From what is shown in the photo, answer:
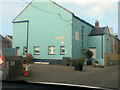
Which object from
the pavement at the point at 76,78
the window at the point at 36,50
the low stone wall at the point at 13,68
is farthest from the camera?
the window at the point at 36,50

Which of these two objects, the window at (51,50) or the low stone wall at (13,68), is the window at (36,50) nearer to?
the window at (51,50)

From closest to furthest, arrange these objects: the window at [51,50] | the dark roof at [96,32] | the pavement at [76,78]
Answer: the pavement at [76,78], the window at [51,50], the dark roof at [96,32]

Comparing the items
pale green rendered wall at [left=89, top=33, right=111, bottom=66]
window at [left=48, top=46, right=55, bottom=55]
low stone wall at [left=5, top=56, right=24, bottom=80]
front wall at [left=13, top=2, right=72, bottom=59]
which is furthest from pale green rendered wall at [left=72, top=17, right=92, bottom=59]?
low stone wall at [left=5, top=56, right=24, bottom=80]

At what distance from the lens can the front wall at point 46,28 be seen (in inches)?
749

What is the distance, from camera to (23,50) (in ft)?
73.3

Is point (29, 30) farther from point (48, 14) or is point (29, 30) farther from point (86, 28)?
point (86, 28)

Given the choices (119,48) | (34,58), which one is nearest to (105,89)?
(34,58)

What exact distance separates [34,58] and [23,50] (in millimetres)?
2649

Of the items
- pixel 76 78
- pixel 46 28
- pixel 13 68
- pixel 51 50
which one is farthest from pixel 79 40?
pixel 13 68

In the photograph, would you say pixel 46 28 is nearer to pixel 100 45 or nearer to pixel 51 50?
pixel 51 50

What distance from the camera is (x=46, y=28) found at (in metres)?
20.6


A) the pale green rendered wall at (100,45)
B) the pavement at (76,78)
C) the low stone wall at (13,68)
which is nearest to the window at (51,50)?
the pale green rendered wall at (100,45)

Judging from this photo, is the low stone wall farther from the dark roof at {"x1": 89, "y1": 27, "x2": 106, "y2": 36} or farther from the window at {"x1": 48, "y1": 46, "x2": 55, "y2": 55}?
the dark roof at {"x1": 89, "y1": 27, "x2": 106, "y2": 36}

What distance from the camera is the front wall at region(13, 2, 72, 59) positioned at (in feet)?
62.4
